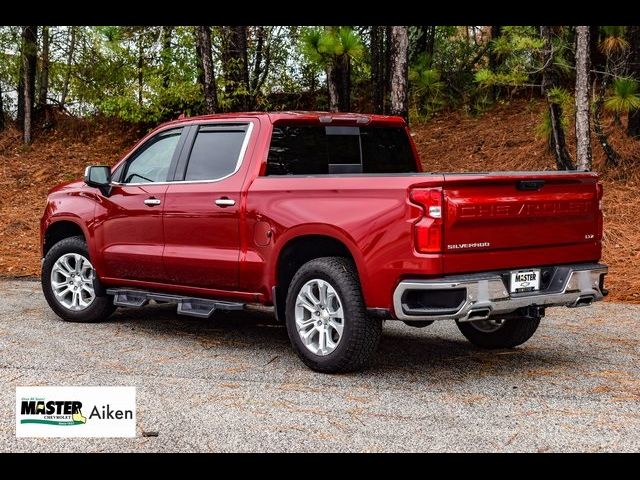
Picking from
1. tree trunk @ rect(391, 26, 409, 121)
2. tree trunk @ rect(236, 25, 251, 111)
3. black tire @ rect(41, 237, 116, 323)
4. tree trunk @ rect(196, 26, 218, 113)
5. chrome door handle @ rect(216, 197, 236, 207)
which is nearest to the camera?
chrome door handle @ rect(216, 197, 236, 207)

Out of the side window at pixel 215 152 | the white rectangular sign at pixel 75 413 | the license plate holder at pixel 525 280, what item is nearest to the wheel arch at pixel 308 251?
the side window at pixel 215 152

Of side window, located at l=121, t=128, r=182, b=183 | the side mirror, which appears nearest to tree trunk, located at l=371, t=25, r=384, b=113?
side window, located at l=121, t=128, r=182, b=183

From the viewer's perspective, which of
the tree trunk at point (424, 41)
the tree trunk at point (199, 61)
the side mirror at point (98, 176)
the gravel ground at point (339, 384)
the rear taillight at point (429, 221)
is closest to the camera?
the gravel ground at point (339, 384)

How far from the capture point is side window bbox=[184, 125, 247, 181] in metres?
7.29

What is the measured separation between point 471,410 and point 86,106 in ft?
57.8

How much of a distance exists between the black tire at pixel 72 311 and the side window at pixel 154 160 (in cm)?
87

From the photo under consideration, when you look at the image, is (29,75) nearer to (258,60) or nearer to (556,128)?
(258,60)

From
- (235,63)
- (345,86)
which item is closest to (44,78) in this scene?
(235,63)

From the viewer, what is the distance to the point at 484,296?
5879 mm

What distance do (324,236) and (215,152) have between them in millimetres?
1480

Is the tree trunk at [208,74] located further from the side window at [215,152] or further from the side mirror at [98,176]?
the side window at [215,152]

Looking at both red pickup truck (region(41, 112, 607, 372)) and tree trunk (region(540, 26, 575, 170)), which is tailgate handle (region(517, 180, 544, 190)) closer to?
red pickup truck (region(41, 112, 607, 372))

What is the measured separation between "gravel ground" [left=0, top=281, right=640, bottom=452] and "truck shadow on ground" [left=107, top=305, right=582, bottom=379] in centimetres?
2

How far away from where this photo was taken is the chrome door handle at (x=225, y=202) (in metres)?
7.06
